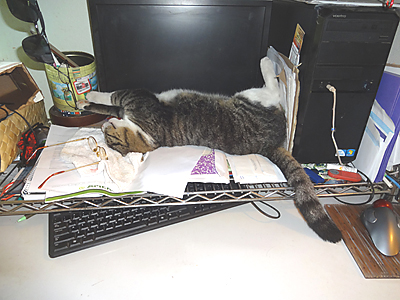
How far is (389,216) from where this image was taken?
78 centimetres

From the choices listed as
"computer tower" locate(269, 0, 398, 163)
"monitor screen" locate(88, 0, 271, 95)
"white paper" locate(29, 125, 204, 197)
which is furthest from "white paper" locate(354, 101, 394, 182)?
"white paper" locate(29, 125, 204, 197)

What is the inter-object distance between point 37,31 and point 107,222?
25.9 inches

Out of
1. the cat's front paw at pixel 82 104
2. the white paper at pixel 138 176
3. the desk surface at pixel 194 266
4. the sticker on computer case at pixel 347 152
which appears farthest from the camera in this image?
the cat's front paw at pixel 82 104

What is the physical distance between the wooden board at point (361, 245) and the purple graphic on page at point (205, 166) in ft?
1.38

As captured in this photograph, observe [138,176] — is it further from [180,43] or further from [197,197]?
[180,43]

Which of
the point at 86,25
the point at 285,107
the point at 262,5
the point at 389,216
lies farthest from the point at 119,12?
the point at 389,216

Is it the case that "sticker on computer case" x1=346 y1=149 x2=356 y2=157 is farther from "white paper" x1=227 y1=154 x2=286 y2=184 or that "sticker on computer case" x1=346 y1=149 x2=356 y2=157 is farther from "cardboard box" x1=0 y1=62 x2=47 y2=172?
"cardboard box" x1=0 y1=62 x2=47 y2=172

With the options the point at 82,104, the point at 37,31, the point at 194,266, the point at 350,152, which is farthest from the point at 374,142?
the point at 37,31

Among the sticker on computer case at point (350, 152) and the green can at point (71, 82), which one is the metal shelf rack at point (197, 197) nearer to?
the sticker on computer case at point (350, 152)

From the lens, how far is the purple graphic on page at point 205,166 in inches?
33.9

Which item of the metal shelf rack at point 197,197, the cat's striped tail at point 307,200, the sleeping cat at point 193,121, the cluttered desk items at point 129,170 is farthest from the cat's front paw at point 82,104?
the cat's striped tail at point 307,200

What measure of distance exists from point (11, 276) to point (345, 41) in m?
1.06

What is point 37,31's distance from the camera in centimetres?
87

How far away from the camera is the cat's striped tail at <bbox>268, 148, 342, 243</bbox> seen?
0.76 meters
